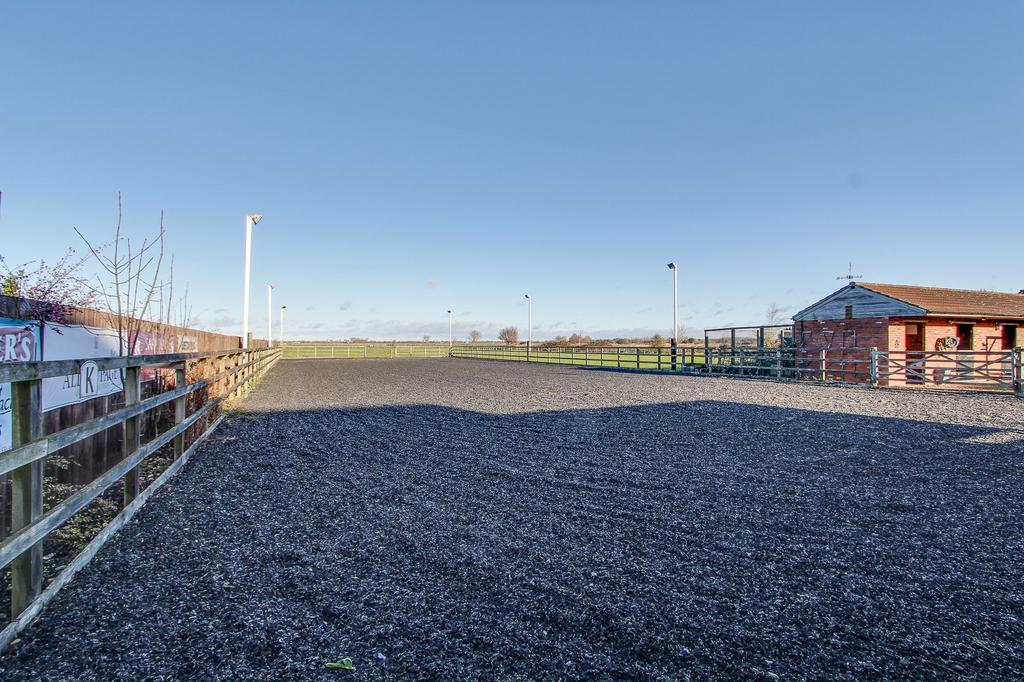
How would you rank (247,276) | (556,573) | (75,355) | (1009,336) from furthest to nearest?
(1009,336) < (247,276) < (75,355) < (556,573)

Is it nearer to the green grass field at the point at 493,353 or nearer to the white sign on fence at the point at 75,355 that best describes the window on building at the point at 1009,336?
the green grass field at the point at 493,353

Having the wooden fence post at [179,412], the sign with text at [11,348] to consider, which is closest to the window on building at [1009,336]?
the wooden fence post at [179,412]

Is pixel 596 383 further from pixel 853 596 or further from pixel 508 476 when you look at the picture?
pixel 853 596

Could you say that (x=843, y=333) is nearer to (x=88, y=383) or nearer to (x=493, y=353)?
(x=88, y=383)

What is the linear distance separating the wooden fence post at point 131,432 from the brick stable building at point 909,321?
19710mm

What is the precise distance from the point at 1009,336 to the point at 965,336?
2.24 meters

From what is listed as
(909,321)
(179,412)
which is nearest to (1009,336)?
(909,321)

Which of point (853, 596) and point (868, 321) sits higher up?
point (868, 321)

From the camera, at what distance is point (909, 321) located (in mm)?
17141

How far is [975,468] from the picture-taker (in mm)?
5434

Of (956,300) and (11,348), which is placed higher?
(956,300)

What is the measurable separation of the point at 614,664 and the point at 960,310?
21577mm

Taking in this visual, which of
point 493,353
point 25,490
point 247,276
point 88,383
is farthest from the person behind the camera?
point 493,353

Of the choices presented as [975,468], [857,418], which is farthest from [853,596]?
[857,418]
